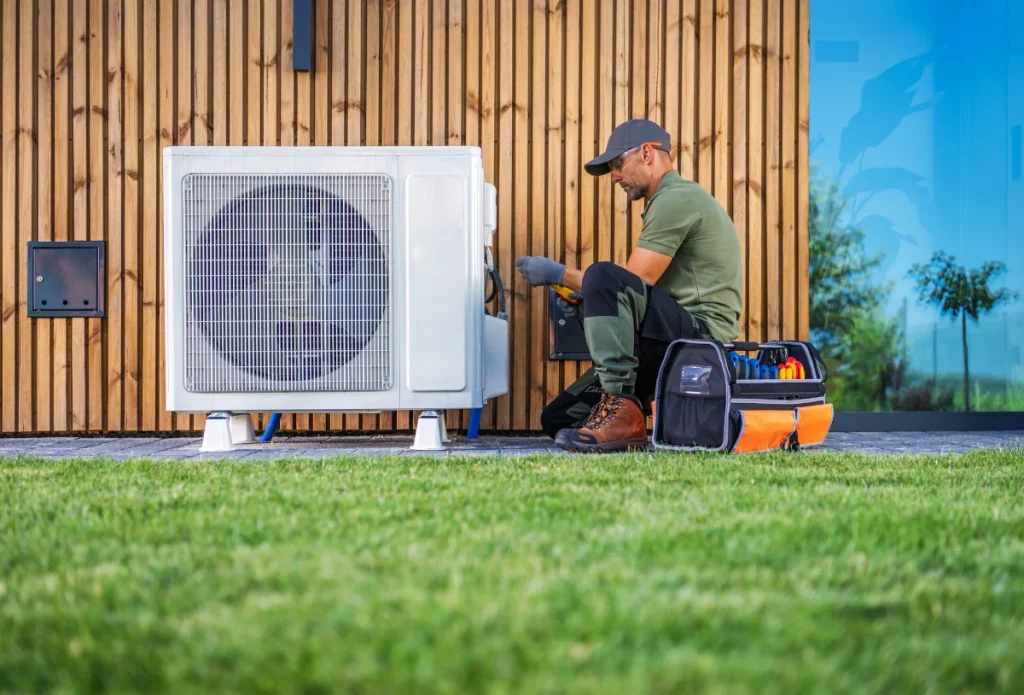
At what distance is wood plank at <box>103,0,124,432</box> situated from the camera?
13.1 ft

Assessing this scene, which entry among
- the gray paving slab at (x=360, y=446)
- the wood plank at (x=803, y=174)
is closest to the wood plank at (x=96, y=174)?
the gray paving slab at (x=360, y=446)

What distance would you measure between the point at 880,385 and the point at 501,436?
75.3 inches

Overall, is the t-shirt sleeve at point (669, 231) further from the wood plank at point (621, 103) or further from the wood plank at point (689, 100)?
the wood plank at point (689, 100)

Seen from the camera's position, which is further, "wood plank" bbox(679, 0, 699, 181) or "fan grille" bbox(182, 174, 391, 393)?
"wood plank" bbox(679, 0, 699, 181)

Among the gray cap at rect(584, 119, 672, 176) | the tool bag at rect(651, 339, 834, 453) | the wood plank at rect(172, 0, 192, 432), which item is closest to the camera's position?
the tool bag at rect(651, 339, 834, 453)

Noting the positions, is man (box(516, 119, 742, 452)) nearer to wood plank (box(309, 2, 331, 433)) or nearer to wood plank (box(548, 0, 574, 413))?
wood plank (box(548, 0, 574, 413))

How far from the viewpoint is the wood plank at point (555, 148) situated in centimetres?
409

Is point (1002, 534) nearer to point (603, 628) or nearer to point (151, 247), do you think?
point (603, 628)

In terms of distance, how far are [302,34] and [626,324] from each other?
2153 mm

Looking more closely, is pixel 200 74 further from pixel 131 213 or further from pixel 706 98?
pixel 706 98

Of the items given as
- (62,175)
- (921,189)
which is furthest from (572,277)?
(62,175)

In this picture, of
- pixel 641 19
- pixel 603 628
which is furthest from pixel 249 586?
pixel 641 19

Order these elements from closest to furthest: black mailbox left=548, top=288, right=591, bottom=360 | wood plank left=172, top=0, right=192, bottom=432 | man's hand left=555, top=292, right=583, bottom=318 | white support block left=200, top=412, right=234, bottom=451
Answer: white support block left=200, top=412, right=234, bottom=451
man's hand left=555, top=292, right=583, bottom=318
black mailbox left=548, top=288, right=591, bottom=360
wood plank left=172, top=0, right=192, bottom=432

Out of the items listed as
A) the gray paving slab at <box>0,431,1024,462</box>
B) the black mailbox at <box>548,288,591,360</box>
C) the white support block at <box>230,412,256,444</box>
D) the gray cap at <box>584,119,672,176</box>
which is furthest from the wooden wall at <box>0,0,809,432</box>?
the gray cap at <box>584,119,672,176</box>
